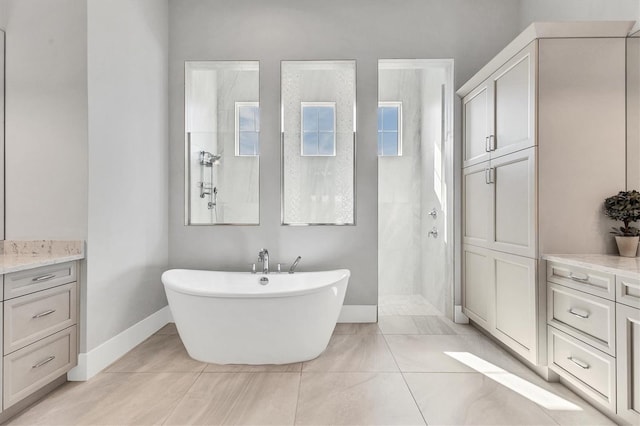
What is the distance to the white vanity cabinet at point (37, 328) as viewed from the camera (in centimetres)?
170

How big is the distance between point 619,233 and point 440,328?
151 cm

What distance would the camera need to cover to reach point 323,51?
10.7 feet

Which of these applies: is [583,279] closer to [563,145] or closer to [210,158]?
[563,145]

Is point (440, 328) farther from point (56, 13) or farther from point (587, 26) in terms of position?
point (56, 13)

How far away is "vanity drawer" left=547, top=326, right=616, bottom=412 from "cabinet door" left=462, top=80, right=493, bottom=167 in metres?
1.31

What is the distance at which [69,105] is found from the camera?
84.4 inches

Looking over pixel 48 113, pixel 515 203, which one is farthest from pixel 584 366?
pixel 48 113

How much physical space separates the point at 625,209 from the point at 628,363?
812 millimetres

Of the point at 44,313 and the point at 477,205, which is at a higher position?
the point at 477,205

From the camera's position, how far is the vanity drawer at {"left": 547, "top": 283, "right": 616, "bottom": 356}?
168 cm

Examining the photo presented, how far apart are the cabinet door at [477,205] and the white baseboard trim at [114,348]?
2683 millimetres

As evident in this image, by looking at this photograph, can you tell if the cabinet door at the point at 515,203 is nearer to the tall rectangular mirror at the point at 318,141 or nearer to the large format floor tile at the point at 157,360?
the tall rectangular mirror at the point at 318,141

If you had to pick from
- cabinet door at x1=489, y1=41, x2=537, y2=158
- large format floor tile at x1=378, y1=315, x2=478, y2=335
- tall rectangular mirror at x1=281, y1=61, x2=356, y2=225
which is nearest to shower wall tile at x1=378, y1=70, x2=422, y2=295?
large format floor tile at x1=378, y1=315, x2=478, y2=335

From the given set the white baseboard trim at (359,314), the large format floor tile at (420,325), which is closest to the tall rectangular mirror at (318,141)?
the white baseboard trim at (359,314)
